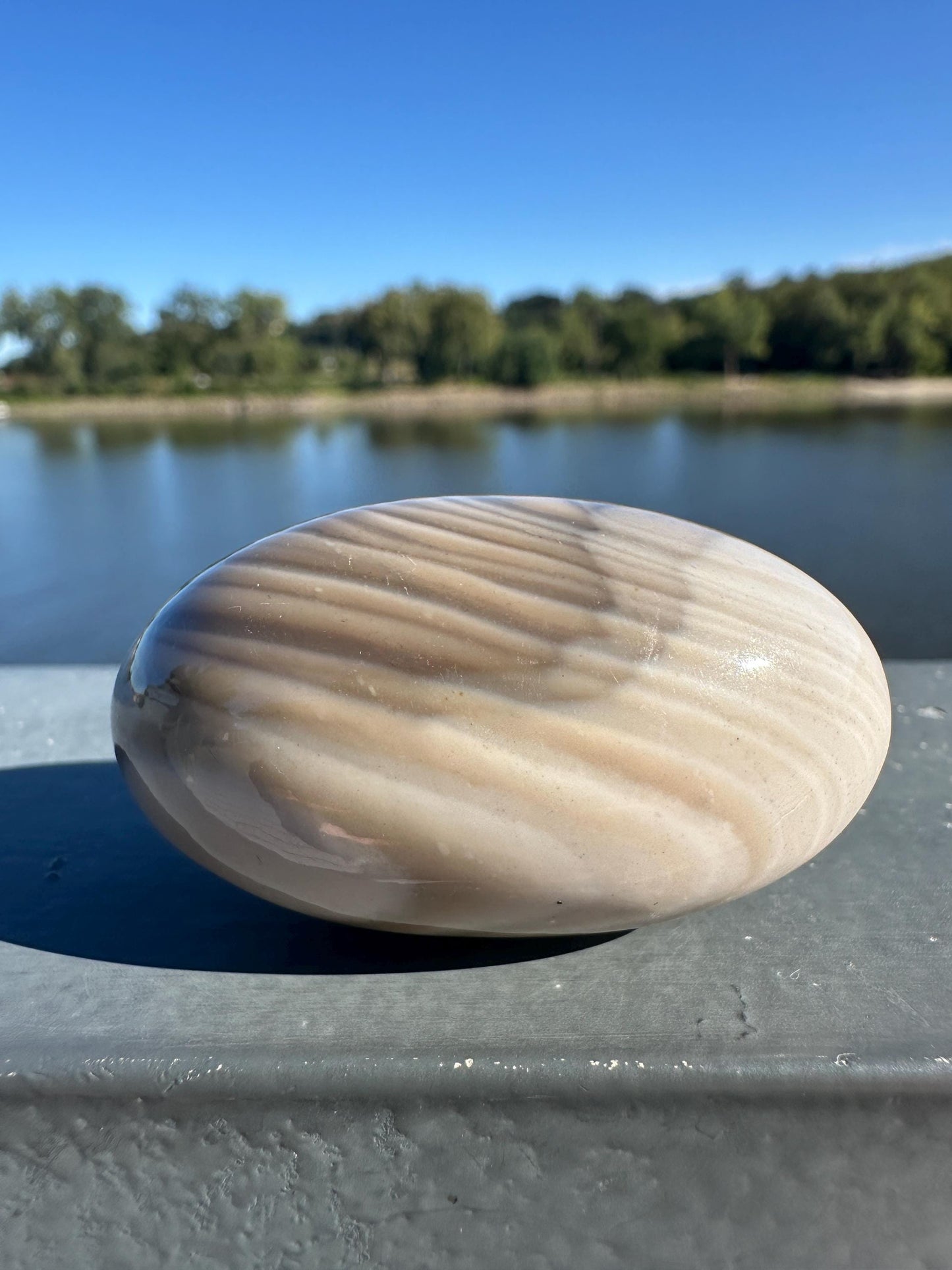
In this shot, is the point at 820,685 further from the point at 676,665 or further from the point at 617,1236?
the point at 617,1236

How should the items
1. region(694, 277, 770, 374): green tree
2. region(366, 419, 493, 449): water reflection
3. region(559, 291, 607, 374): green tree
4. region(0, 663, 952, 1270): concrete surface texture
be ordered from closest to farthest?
1. region(0, 663, 952, 1270): concrete surface texture
2. region(366, 419, 493, 449): water reflection
3. region(694, 277, 770, 374): green tree
4. region(559, 291, 607, 374): green tree

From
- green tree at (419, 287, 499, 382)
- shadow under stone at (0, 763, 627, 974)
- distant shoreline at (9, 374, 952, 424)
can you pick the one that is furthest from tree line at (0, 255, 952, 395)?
shadow under stone at (0, 763, 627, 974)

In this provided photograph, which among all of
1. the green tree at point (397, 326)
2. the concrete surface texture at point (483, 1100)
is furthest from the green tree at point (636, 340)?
the concrete surface texture at point (483, 1100)

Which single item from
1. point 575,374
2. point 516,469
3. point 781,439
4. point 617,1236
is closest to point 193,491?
point 516,469

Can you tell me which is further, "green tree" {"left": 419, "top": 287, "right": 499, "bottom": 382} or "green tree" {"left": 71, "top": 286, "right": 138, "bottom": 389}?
"green tree" {"left": 71, "top": 286, "right": 138, "bottom": 389}

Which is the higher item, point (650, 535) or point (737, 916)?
point (650, 535)

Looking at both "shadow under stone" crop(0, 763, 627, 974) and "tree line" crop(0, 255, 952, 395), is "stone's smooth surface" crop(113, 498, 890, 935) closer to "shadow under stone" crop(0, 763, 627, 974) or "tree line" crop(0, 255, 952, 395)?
"shadow under stone" crop(0, 763, 627, 974)
